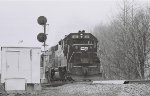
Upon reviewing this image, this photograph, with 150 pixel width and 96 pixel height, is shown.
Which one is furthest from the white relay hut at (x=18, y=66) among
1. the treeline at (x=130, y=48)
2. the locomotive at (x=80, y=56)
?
the treeline at (x=130, y=48)

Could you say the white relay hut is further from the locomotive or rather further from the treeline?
the treeline

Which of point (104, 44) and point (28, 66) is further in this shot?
point (104, 44)

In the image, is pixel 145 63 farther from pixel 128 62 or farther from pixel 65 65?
pixel 65 65

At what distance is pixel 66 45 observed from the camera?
23625mm

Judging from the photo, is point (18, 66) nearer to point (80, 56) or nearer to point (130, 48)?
point (80, 56)

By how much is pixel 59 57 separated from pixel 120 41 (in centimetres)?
1430

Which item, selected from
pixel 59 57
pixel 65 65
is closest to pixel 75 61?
pixel 65 65

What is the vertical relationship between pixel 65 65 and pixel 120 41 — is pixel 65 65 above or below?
below

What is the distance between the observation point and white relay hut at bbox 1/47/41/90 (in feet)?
51.2

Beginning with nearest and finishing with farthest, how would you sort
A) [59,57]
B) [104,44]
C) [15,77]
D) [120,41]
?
[15,77] < [59,57] < [120,41] < [104,44]

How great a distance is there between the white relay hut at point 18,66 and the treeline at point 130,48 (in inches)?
689

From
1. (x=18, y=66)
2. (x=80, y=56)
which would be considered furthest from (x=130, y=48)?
(x=18, y=66)

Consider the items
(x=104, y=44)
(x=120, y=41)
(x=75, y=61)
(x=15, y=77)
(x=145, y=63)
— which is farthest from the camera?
(x=104, y=44)

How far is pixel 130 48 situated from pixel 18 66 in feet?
72.2
